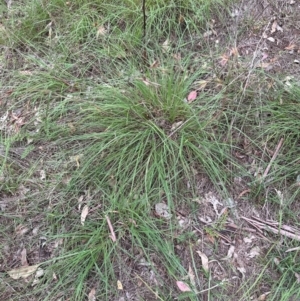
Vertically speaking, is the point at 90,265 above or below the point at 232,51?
below

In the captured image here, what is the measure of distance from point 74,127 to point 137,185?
0.63 metres

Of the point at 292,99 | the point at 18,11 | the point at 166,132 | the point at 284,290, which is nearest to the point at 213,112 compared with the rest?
the point at 166,132

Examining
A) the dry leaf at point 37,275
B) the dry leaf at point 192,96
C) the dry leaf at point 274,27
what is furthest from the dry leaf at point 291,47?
the dry leaf at point 37,275

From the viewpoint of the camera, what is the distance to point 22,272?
2.29 metres

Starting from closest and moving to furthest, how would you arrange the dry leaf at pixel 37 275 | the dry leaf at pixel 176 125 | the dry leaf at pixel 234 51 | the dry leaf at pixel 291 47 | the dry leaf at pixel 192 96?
the dry leaf at pixel 37 275 < the dry leaf at pixel 176 125 < the dry leaf at pixel 192 96 < the dry leaf at pixel 234 51 < the dry leaf at pixel 291 47

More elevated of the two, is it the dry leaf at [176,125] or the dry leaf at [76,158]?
the dry leaf at [176,125]

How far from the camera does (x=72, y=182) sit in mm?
2500

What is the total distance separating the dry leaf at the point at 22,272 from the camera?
2.28 metres

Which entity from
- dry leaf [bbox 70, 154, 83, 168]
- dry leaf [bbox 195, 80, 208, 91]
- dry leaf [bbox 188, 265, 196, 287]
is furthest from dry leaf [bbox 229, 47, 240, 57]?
dry leaf [bbox 188, 265, 196, 287]

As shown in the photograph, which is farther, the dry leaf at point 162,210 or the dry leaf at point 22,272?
the dry leaf at point 162,210

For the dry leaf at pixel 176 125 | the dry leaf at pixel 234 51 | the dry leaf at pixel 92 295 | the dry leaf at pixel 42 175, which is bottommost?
the dry leaf at pixel 92 295

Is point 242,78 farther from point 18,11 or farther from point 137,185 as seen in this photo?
point 18,11

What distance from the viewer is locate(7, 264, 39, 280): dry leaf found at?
7.47ft

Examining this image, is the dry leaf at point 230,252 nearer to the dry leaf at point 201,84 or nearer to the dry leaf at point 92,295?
the dry leaf at point 92,295
